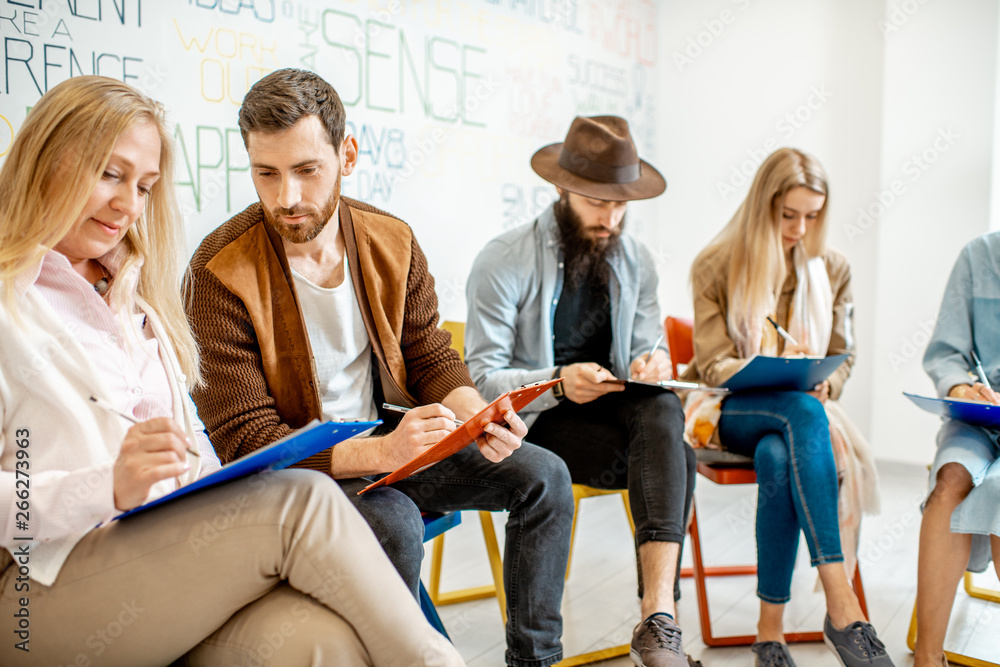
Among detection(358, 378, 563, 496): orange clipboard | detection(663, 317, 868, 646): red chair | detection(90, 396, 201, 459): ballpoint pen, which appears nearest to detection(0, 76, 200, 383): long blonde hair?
detection(90, 396, 201, 459): ballpoint pen

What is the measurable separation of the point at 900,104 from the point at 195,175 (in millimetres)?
2878

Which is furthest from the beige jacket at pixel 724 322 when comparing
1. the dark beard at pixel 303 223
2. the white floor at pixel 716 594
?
the dark beard at pixel 303 223

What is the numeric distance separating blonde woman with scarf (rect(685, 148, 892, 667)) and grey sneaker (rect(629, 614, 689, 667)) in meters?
0.42

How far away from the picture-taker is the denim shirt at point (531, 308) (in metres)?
2.11

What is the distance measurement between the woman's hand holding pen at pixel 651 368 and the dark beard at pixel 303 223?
895 mm

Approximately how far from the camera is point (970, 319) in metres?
2.18

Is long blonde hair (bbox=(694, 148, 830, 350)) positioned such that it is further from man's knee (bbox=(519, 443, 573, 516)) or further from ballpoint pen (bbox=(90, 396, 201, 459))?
ballpoint pen (bbox=(90, 396, 201, 459))

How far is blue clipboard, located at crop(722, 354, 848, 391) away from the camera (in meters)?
1.94

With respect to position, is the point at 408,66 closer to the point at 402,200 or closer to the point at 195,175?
the point at 402,200

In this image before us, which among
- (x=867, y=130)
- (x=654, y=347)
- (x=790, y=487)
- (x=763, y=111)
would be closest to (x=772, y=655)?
(x=790, y=487)

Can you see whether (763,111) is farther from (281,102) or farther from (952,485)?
(281,102)

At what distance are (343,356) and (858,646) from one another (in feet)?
4.25

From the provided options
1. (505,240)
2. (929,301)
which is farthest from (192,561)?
(929,301)

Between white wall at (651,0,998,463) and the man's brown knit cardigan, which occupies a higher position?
white wall at (651,0,998,463)
